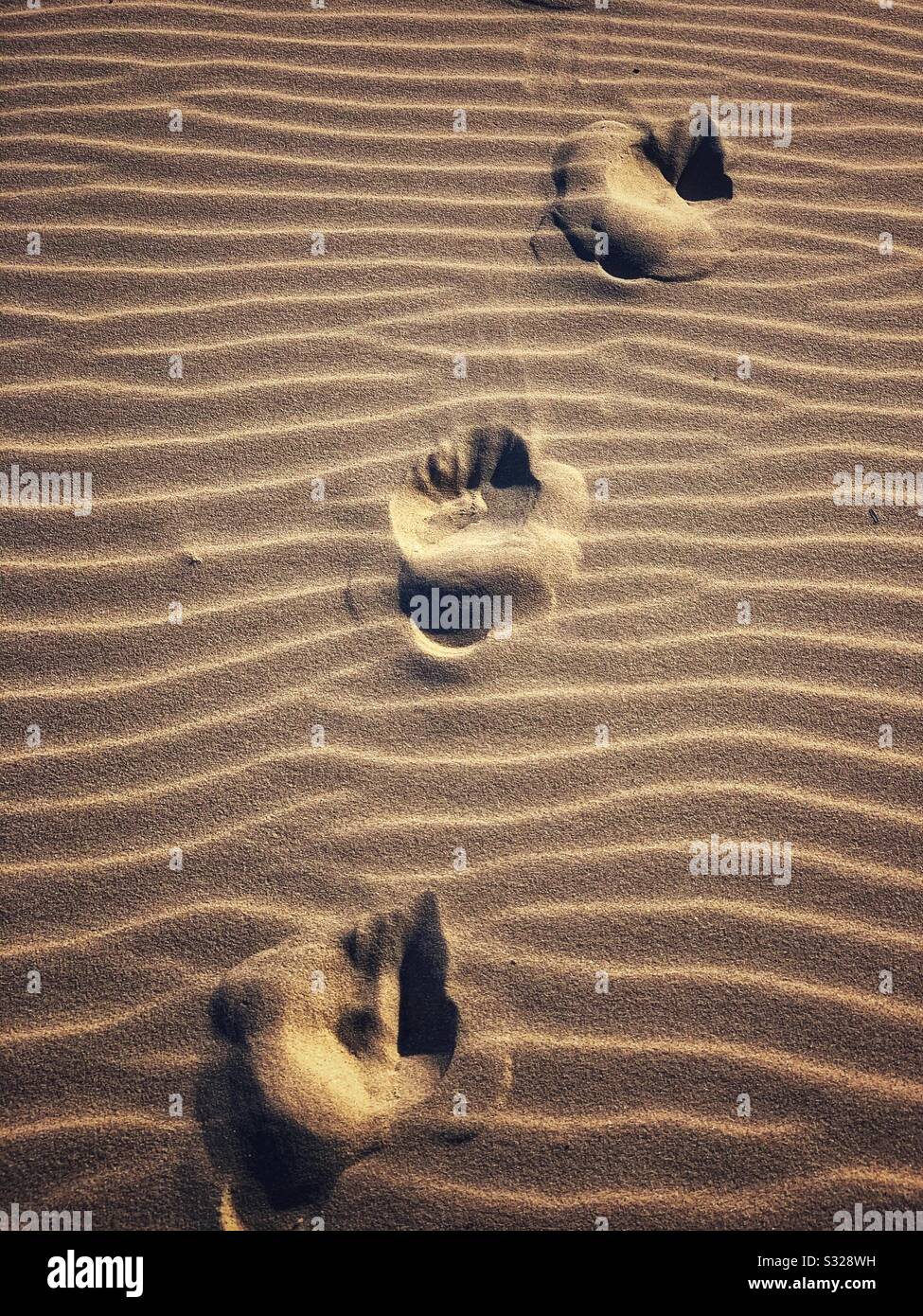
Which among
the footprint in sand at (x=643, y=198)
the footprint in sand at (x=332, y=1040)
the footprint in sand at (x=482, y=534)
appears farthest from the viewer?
the footprint in sand at (x=643, y=198)

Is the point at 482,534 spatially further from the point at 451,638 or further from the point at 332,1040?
the point at 332,1040

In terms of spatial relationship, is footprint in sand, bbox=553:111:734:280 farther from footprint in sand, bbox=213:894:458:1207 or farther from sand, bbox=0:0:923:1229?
footprint in sand, bbox=213:894:458:1207

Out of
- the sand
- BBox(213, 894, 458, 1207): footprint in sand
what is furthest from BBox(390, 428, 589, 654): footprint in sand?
BBox(213, 894, 458, 1207): footprint in sand

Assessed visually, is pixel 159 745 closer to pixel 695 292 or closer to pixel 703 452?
pixel 703 452

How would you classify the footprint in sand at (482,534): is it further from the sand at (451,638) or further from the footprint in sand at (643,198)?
the footprint in sand at (643,198)

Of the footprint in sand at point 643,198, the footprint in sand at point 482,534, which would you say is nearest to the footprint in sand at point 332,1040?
the footprint in sand at point 482,534

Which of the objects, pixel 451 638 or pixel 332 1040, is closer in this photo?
pixel 332 1040

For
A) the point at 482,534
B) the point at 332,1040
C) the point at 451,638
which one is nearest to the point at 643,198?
the point at 482,534
